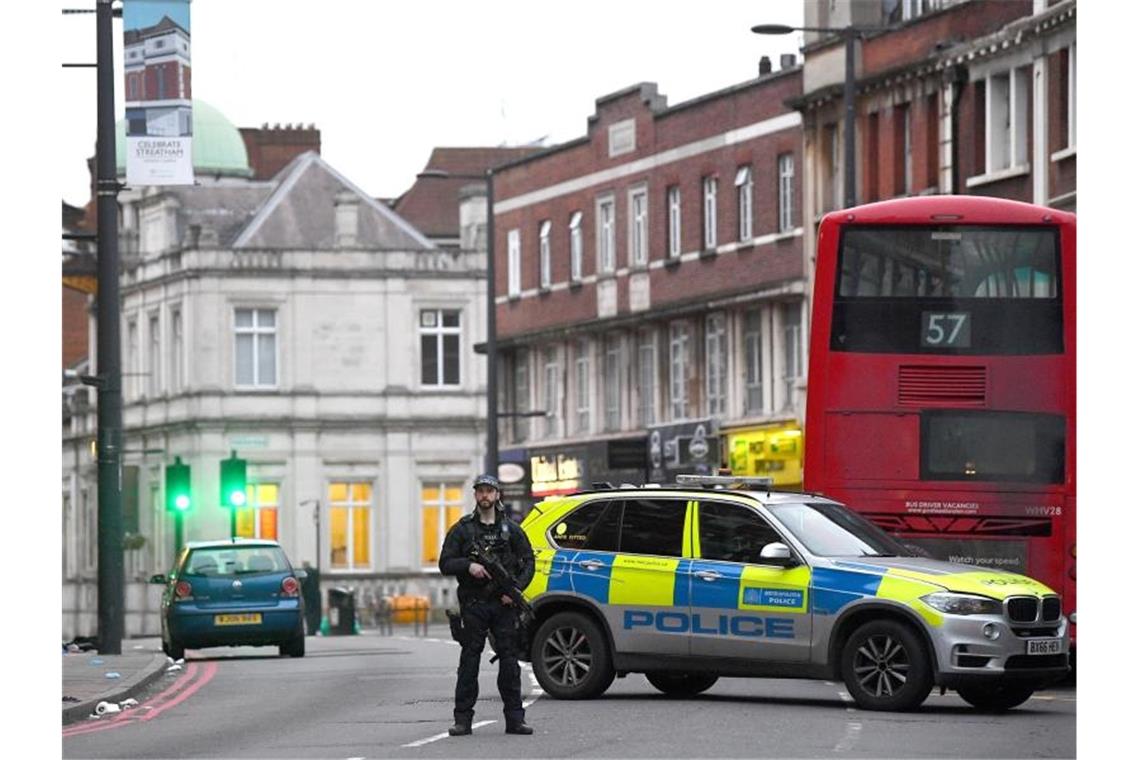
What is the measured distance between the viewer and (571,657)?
973 inches

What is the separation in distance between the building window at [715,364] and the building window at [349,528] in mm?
25554

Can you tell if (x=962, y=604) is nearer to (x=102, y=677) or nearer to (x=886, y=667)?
(x=886, y=667)

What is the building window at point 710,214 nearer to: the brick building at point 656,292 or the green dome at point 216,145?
the brick building at point 656,292

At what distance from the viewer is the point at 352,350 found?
9112 cm

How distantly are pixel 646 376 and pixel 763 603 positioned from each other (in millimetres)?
45536

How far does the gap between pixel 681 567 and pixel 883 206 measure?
19.7 ft

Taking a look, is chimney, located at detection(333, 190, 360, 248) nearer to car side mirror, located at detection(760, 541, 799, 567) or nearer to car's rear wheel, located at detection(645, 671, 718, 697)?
car's rear wheel, located at detection(645, 671, 718, 697)

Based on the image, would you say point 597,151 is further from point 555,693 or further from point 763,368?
point 555,693

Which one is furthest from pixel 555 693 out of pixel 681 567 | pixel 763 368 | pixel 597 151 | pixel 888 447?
pixel 597 151

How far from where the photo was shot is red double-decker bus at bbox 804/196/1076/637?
91.0 feet

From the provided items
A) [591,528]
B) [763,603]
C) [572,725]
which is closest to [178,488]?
[591,528]

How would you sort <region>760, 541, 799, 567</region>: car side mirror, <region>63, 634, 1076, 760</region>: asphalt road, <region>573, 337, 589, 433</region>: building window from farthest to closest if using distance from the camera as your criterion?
<region>573, 337, 589, 433</region>: building window → <region>760, 541, 799, 567</region>: car side mirror → <region>63, 634, 1076, 760</region>: asphalt road

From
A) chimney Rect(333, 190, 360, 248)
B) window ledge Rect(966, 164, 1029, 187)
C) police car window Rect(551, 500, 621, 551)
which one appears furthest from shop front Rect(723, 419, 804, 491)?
police car window Rect(551, 500, 621, 551)

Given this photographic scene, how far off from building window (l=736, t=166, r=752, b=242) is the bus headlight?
132ft
